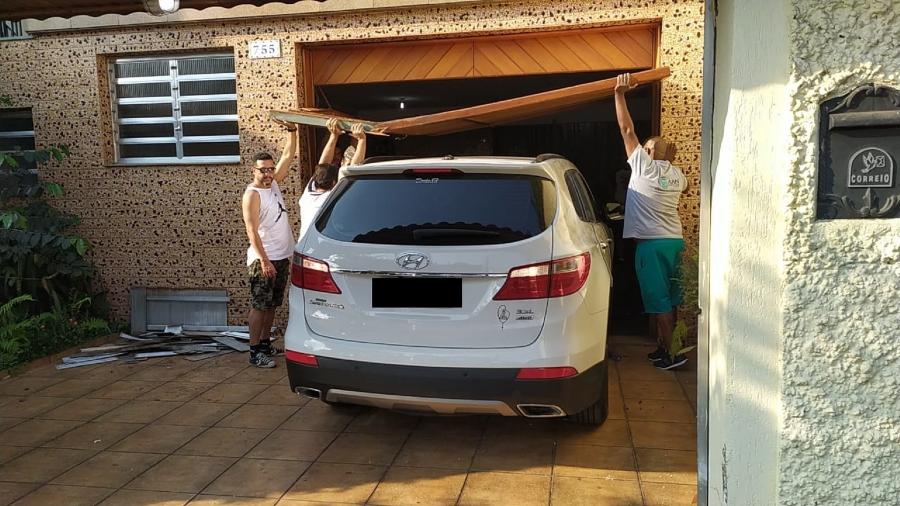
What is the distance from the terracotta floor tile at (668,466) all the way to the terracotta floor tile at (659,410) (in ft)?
1.88

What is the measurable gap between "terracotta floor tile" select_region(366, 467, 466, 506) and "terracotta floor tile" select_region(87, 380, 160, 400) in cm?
272

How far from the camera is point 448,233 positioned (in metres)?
3.78

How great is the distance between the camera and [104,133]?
24.9 feet

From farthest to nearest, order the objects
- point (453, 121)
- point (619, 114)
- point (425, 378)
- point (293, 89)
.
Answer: point (293, 89), point (453, 121), point (619, 114), point (425, 378)

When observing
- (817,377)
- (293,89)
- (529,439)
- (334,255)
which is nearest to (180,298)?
(293,89)

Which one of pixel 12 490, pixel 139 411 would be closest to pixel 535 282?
pixel 12 490

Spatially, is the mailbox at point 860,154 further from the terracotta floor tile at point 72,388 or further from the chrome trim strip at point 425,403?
the terracotta floor tile at point 72,388

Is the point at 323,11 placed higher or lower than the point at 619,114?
higher

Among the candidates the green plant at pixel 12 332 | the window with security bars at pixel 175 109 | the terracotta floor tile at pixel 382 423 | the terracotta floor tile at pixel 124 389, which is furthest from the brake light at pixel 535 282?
the green plant at pixel 12 332

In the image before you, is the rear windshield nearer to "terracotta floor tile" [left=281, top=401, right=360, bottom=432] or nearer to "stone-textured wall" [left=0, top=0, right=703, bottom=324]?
"terracotta floor tile" [left=281, top=401, right=360, bottom=432]

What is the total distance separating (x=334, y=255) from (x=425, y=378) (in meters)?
0.89

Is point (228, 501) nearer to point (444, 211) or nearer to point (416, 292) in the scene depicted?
point (416, 292)

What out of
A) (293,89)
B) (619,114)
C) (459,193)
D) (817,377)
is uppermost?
(293,89)

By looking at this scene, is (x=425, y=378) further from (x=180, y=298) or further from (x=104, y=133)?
(x=104, y=133)
